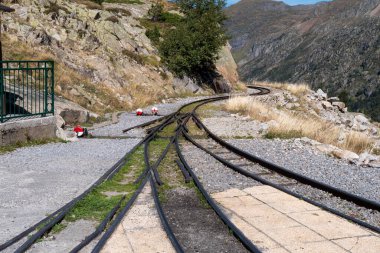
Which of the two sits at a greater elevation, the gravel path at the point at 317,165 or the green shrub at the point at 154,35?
the green shrub at the point at 154,35

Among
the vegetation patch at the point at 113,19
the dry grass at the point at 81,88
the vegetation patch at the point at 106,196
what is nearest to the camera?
the vegetation patch at the point at 106,196

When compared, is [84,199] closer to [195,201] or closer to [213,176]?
[195,201]

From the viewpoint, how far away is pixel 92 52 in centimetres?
3111

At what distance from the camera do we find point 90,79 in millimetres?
27125

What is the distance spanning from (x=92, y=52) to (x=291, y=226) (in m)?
27.5

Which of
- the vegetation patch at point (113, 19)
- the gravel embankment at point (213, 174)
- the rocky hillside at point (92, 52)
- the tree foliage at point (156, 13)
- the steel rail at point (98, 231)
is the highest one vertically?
the tree foliage at point (156, 13)

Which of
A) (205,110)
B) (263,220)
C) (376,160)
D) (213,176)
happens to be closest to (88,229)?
(263,220)

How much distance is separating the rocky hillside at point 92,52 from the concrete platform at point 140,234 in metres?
15.7

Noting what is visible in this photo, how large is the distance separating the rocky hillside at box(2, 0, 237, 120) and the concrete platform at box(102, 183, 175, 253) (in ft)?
51.5

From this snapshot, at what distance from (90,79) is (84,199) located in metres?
20.9

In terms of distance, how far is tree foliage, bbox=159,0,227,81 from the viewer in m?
39.2

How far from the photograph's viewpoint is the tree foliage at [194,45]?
39219 millimetres

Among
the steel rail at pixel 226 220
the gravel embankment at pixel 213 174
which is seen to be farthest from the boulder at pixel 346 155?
the steel rail at pixel 226 220

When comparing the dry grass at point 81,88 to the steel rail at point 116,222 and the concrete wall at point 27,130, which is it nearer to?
the concrete wall at point 27,130
